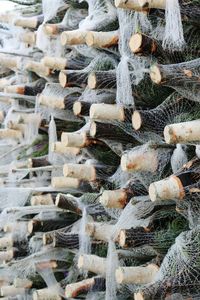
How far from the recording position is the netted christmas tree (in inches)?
50.7

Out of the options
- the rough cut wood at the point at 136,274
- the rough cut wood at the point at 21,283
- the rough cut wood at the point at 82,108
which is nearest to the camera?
the rough cut wood at the point at 136,274

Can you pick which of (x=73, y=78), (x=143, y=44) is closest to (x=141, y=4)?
(x=143, y=44)

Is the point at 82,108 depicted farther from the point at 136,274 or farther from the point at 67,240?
the point at 136,274

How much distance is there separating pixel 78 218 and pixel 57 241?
0.15 meters

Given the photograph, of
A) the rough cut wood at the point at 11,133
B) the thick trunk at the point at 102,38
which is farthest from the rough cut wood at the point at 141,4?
the rough cut wood at the point at 11,133

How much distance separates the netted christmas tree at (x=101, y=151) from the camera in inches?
50.7

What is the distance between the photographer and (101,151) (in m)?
1.71

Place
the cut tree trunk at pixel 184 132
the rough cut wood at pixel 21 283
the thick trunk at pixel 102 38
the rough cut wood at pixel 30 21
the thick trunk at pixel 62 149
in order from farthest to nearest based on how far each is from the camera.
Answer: the rough cut wood at pixel 30 21, the rough cut wood at pixel 21 283, the thick trunk at pixel 62 149, the thick trunk at pixel 102 38, the cut tree trunk at pixel 184 132

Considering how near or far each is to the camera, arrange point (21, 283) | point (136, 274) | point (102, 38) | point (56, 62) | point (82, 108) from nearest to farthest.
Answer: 1. point (136, 274)
2. point (102, 38)
3. point (82, 108)
4. point (56, 62)
5. point (21, 283)

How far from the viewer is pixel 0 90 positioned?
221cm

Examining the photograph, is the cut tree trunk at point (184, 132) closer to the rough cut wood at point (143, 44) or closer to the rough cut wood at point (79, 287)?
the rough cut wood at point (143, 44)

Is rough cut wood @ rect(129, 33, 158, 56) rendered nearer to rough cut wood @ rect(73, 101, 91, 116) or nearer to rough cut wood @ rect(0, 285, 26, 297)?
rough cut wood @ rect(73, 101, 91, 116)

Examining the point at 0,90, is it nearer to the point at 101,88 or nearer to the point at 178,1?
the point at 101,88

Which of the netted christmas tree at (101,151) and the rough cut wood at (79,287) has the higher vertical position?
the netted christmas tree at (101,151)
